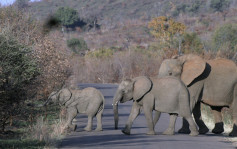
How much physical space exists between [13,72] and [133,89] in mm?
3502

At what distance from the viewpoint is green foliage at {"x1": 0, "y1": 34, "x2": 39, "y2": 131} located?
15.2 metres

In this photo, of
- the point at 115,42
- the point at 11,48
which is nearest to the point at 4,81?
the point at 11,48

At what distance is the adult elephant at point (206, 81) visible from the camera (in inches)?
725

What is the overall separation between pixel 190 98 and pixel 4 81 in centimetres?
583

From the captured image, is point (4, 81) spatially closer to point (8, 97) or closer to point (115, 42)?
point (8, 97)

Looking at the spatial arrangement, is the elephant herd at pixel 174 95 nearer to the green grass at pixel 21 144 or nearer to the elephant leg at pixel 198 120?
the elephant leg at pixel 198 120

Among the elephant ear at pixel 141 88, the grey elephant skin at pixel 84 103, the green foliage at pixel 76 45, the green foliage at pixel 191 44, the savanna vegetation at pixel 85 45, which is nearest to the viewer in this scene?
the savanna vegetation at pixel 85 45

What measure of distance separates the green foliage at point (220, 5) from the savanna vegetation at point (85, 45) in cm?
18

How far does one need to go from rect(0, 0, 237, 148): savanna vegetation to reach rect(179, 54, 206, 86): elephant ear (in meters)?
3.84

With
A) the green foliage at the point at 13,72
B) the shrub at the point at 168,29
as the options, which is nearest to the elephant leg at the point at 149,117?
the green foliage at the point at 13,72

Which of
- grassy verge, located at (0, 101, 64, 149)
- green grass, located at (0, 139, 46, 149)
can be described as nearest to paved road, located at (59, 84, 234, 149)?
grassy verge, located at (0, 101, 64, 149)

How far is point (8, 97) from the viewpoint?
16062 millimetres

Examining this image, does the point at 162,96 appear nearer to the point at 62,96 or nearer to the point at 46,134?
the point at 62,96

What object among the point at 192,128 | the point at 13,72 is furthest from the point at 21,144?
the point at 192,128
